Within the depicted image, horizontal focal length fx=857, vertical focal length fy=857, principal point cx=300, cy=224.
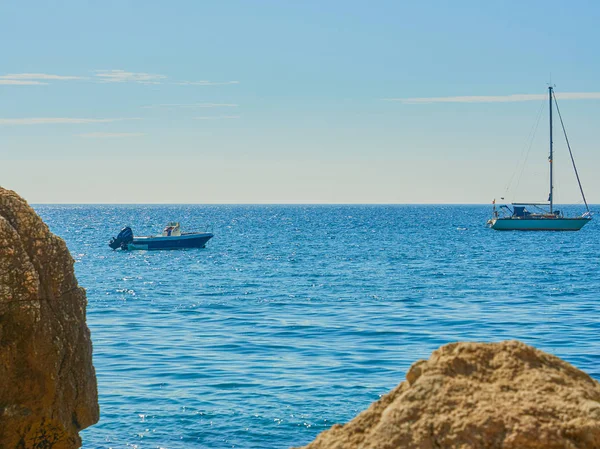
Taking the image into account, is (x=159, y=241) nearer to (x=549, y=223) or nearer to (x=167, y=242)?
(x=167, y=242)

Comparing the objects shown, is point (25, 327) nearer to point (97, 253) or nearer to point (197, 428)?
point (197, 428)

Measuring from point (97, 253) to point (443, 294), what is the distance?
161ft

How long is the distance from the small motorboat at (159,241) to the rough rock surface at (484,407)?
7541cm

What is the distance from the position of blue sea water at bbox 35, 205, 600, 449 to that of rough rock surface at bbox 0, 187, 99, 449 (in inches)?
257

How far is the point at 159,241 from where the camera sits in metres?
79.1

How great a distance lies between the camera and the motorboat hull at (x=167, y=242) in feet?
259

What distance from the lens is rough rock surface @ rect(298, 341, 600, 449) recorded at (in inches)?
158

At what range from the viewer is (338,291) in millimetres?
42250

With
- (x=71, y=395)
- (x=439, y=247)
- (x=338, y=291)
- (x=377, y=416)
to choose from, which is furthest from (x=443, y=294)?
(x=439, y=247)

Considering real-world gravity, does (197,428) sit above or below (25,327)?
below

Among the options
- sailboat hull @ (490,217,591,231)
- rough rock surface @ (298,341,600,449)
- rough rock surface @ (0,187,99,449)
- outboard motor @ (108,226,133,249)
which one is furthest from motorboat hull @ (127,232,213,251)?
rough rock surface @ (298,341,600,449)

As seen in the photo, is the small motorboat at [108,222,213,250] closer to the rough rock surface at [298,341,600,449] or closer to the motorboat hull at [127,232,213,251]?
the motorboat hull at [127,232,213,251]

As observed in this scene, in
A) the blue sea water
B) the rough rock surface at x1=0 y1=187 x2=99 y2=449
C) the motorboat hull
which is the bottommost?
the blue sea water

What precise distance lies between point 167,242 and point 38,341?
2852 inches
